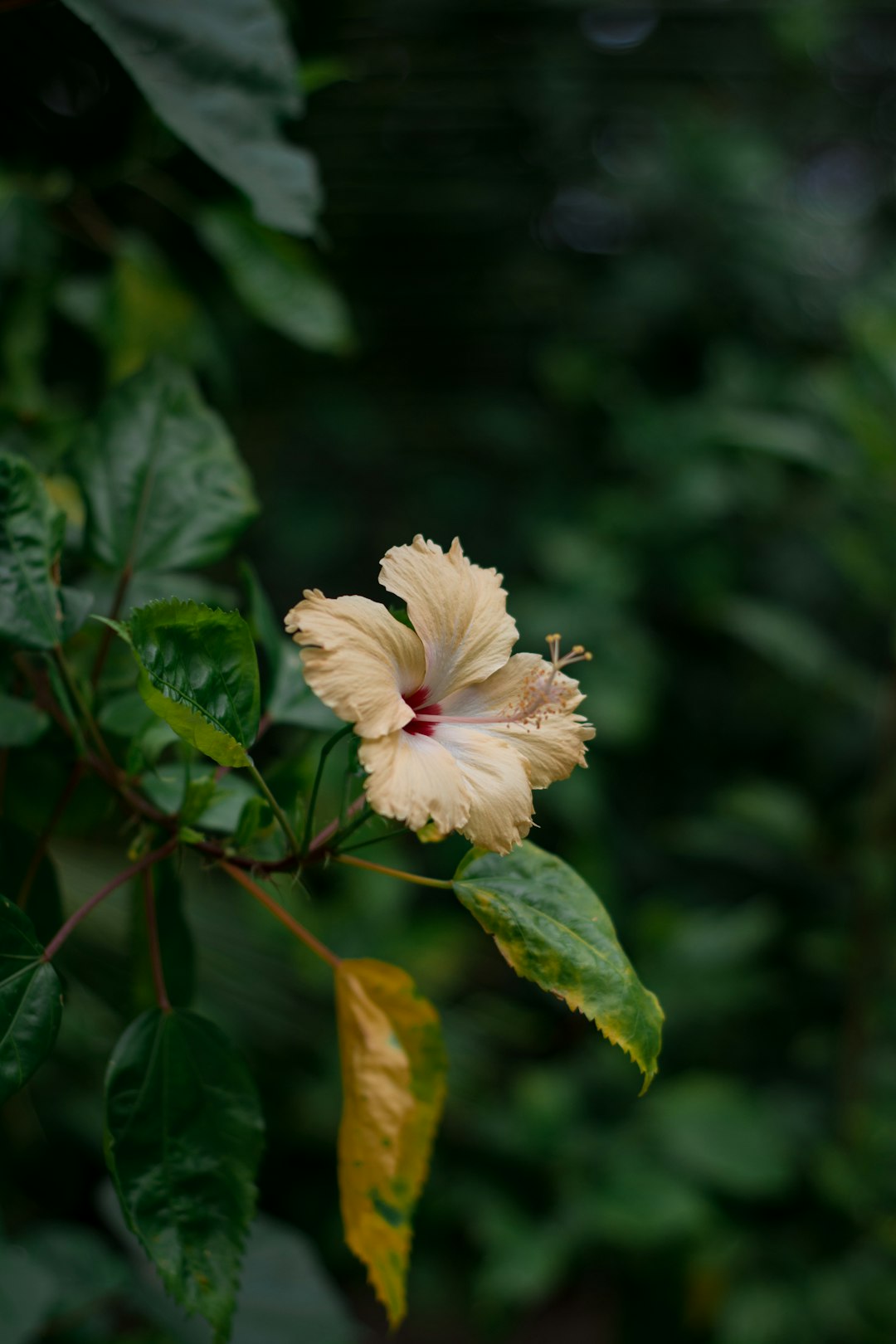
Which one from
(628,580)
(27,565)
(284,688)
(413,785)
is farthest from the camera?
(628,580)

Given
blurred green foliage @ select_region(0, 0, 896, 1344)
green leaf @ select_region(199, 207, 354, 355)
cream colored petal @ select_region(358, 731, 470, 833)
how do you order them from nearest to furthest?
1. cream colored petal @ select_region(358, 731, 470, 833)
2. green leaf @ select_region(199, 207, 354, 355)
3. blurred green foliage @ select_region(0, 0, 896, 1344)

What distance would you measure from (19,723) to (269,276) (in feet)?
1.65

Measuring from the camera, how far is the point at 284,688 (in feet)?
1.98

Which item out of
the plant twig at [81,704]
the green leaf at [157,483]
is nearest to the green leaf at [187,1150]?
the plant twig at [81,704]

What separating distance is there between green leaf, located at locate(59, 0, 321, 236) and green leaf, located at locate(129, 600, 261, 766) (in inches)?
11.0

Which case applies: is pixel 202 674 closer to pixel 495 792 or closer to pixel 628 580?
pixel 495 792

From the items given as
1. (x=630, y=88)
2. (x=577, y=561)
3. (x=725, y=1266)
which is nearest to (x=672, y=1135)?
(x=725, y=1266)

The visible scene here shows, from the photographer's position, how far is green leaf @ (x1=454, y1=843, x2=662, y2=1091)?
435 millimetres

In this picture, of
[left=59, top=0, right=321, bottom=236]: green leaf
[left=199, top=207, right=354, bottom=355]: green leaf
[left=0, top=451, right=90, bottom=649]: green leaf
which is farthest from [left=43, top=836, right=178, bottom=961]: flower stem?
[left=199, top=207, right=354, bottom=355]: green leaf

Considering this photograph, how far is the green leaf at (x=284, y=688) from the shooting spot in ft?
1.93

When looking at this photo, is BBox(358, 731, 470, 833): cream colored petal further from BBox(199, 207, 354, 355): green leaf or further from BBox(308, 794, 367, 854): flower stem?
BBox(199, 207, 354, 355): green leaf

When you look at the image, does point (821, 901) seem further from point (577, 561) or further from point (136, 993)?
point (136, 993)

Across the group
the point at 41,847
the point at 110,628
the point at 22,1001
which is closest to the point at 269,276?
the point at 110,628

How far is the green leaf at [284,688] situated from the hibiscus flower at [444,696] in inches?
5.2
